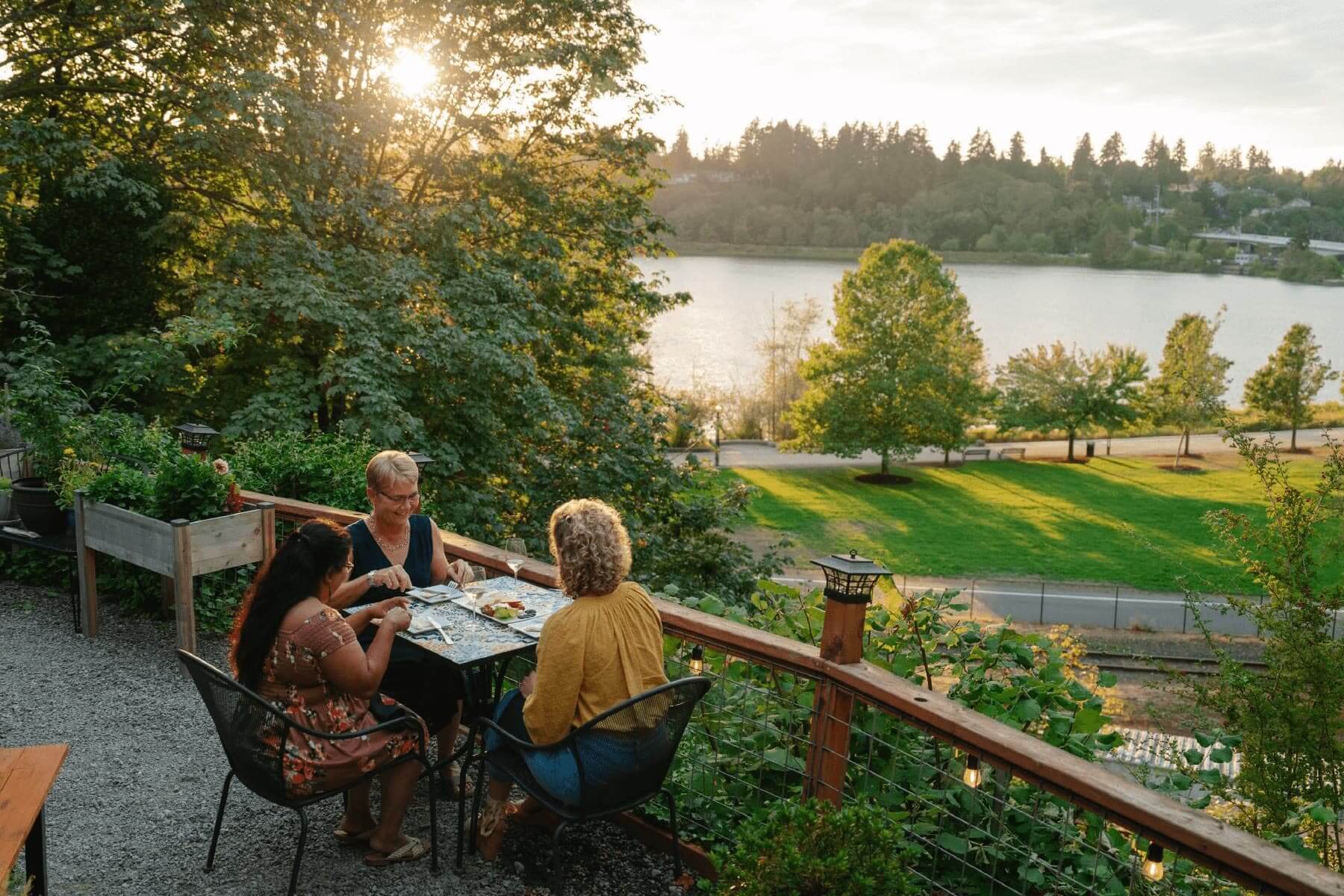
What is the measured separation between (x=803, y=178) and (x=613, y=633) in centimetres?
10873

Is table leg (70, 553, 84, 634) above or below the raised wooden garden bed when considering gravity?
below

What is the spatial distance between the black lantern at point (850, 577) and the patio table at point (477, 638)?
1231mm

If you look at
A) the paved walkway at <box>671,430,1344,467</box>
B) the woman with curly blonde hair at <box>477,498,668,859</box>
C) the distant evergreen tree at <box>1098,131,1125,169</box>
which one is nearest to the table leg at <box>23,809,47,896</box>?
the woman with curly blonde hair at <box>477,498,668,859</box>

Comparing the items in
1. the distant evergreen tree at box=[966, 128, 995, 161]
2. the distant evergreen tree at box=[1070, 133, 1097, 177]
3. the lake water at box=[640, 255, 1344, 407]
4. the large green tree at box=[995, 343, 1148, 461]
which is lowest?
the large green tree at box=[995, 343, 1148, 461]

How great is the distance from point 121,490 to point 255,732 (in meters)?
3.61

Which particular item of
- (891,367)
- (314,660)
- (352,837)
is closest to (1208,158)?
(891,367)

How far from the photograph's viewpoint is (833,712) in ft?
11.0

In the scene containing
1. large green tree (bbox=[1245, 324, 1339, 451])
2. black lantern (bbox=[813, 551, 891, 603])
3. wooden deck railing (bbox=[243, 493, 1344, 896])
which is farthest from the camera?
large green tree (bbox=[1245, 324, 1339, 451])

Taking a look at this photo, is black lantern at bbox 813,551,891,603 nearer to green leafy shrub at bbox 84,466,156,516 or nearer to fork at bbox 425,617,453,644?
fork at bbox 425,617,453,644

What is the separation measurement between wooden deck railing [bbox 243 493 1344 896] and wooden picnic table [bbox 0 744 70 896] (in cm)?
210

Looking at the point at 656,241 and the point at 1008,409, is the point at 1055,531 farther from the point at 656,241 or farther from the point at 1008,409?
the point at 656,241

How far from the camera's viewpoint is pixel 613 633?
3256mm

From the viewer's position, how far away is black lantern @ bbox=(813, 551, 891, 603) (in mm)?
3109

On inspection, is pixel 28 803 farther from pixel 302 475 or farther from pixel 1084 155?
pixel 1084 155
